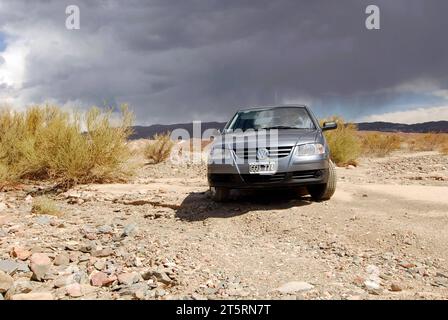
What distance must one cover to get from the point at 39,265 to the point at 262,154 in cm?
354

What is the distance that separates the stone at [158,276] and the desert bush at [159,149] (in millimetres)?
14079

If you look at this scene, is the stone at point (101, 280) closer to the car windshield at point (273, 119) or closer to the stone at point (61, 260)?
the stone at point (61, 260)

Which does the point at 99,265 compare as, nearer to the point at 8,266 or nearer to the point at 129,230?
the point at 8,266

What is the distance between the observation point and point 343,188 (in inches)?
350

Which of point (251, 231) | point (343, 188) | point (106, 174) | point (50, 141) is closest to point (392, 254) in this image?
point (251, 231)

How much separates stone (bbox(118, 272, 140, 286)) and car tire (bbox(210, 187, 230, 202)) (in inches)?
131

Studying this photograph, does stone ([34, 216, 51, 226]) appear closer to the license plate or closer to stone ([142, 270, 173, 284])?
stone ([142, 270, 173, 284])

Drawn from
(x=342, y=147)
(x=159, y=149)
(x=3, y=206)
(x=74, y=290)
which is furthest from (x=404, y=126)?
(x=74, y=290)

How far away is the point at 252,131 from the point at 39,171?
6848mm

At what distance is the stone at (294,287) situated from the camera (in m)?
3.57

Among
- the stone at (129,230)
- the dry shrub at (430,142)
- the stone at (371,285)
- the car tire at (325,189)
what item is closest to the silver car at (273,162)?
the car tire at (325,189)

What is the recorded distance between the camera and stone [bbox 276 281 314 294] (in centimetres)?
357

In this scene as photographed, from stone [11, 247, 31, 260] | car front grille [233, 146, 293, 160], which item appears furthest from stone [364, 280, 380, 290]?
stone [11, 247, 31, 260]
